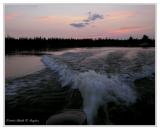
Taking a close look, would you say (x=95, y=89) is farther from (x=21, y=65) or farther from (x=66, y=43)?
(x=21, y=65)

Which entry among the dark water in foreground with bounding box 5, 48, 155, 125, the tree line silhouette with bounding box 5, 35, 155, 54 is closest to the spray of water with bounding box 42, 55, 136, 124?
the dark water in foreground with bounding box 5, 48, 155, 125

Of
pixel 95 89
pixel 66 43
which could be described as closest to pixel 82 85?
pixel 95 89

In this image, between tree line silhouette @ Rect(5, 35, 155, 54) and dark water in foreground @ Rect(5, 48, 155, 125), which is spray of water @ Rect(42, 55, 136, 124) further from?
tree line silhouette @ Rect(5, 35, 155, 54)

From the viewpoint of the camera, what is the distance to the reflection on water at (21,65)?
7.11ft

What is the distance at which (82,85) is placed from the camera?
2209 mm

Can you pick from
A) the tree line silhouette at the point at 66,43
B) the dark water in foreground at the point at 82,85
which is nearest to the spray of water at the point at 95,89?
the dark water in foreground at the point at 82,85

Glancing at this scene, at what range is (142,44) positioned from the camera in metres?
2.22

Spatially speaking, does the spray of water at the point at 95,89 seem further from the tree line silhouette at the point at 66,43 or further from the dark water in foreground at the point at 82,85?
the tree line silhouette at the point at 66,43

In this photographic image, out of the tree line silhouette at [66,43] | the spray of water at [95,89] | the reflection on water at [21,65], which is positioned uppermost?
the tree line silhouette at [66,43]

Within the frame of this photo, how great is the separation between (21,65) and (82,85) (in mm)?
581

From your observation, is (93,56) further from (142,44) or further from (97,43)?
(142,44)

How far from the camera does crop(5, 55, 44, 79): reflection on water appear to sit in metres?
2.17

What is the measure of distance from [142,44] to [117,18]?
33 centimetres

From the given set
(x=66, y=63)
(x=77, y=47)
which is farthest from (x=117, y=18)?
(x=66, y=63)
